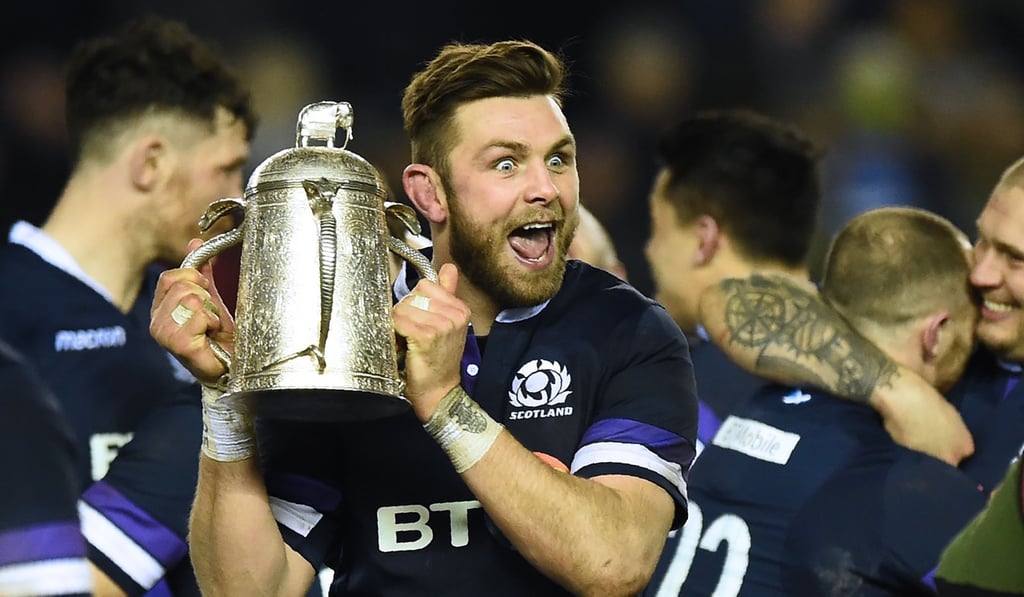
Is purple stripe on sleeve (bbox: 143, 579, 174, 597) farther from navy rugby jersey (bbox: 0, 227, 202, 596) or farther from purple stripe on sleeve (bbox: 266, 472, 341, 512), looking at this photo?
purple stripe on sleeve (bbox: 266, 472, 341, 512)

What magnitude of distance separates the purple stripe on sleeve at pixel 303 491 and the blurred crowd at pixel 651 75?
15.0ft

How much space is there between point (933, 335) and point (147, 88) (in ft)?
7.11

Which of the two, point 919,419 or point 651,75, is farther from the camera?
point 651,75

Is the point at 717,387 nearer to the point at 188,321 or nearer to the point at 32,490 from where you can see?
the point at 188,321

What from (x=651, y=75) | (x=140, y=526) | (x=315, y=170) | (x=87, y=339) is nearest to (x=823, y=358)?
(x=140, y=526)

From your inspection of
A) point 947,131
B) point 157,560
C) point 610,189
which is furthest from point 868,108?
point 157,560

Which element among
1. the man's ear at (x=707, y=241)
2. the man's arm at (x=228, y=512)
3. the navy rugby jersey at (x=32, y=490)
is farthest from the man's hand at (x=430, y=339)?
the man's ear at (x=707, y=241)

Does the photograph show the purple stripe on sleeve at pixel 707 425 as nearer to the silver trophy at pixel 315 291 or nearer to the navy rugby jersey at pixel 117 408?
the navy rugby jersey at pixel 117 408

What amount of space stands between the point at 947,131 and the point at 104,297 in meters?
5.51

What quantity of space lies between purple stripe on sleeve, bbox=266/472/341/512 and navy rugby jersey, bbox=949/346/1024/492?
1.58 meters

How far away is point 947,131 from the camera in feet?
26.8

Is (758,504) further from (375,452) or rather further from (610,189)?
(610,189)

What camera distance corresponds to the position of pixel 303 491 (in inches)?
96.6

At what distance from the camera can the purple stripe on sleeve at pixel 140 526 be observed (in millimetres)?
3078
